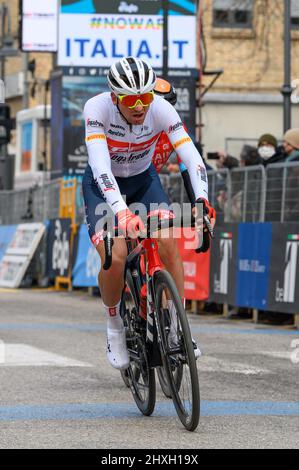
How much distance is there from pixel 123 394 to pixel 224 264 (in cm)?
823

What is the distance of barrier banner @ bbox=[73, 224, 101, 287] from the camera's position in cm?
2184

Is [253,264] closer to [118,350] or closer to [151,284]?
[118,350]

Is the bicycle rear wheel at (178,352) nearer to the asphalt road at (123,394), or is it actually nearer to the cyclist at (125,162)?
the asphalt road at (123,394)

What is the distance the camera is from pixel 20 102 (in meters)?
49.8

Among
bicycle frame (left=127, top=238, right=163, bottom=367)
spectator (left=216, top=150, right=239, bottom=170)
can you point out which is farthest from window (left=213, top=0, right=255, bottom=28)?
bicycle frame (left=127, top=238, right=163, bottom=367)

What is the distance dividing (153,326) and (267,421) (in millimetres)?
835

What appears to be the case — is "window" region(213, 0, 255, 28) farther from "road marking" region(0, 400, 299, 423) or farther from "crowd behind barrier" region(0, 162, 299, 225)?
"road marking" region(0, 400, 299, 423)

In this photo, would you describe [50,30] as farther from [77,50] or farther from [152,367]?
[152,367]

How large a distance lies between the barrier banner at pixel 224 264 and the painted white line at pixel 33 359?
17.2ft

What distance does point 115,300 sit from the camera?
8703 millimetres

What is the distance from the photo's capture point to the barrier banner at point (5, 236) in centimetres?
2734

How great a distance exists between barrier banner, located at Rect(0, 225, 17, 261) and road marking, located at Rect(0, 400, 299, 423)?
18.7 m

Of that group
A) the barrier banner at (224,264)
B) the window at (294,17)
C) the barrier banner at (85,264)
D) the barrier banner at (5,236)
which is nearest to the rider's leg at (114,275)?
the barrier banner at (224,264)

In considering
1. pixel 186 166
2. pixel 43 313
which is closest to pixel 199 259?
pixel 43 313
